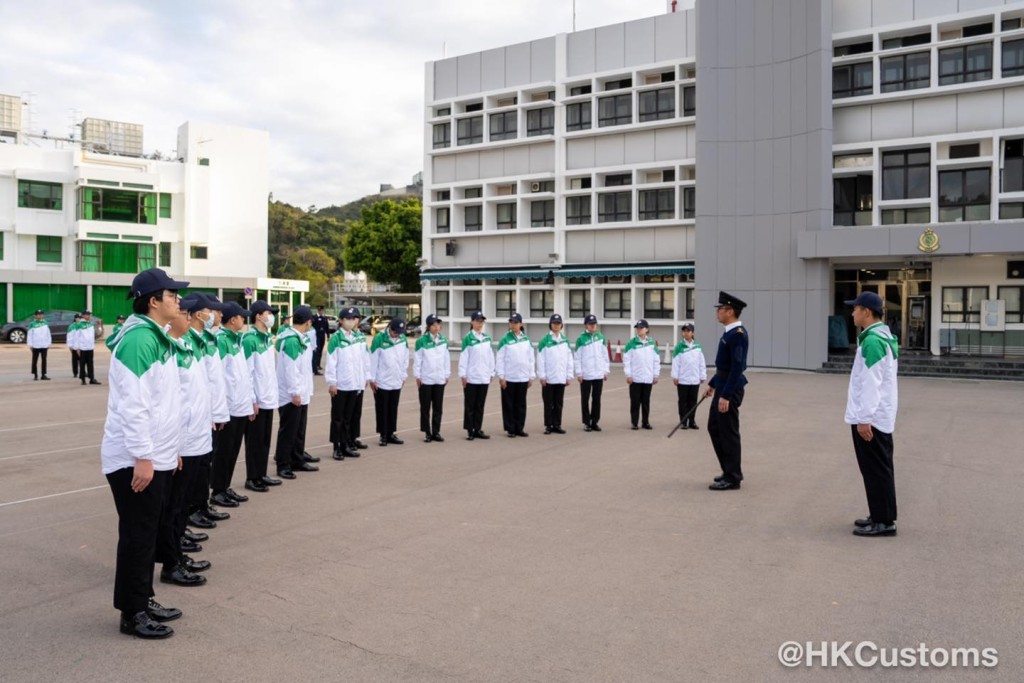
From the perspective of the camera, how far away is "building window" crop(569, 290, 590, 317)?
3478 cm

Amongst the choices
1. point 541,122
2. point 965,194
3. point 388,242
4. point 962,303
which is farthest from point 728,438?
point 388,242

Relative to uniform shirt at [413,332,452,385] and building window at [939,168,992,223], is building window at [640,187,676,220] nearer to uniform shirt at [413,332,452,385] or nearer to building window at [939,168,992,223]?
building window at [939,168,992,223]

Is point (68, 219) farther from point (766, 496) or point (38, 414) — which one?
point (766, 496)

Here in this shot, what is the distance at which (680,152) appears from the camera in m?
32.0

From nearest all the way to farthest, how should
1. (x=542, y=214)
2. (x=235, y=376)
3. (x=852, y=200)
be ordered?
(x=235, y=376), (x=852, y=200), (x=542, y=214)

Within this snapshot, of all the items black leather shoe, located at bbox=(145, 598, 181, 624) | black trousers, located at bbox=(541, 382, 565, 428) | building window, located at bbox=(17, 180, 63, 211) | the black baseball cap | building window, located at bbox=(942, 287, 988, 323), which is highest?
building window, located at bbox=(17, 180, 63, 211)

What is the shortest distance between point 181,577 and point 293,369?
4063 millimetres

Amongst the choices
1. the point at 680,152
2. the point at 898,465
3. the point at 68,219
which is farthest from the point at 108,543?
the point at 68,219

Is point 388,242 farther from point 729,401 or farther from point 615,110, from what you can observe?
point 729,401

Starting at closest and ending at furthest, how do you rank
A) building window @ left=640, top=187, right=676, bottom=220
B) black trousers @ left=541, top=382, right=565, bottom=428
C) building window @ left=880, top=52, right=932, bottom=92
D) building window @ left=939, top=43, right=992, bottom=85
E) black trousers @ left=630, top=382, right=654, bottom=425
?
black trousers @ left=541, top=382, right=565, bottom=428, black trousers @ left=630, top=382, right=654, bottom=425, building window @ left=939, top=43, right=992, bottom=85, building window @ left=880, top=52, right=932, bottom=92, building window @ left=640, top=187, right=676, bottom=220

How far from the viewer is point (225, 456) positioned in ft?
26.9

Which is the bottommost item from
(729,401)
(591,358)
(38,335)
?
(729,401)

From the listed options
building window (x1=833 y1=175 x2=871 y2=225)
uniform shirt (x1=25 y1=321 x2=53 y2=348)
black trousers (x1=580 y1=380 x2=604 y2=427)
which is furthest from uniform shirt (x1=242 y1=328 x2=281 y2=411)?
building window (x1=833 y1=175 x2=871 y2=225)

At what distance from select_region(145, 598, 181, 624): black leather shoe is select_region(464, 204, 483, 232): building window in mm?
33186
